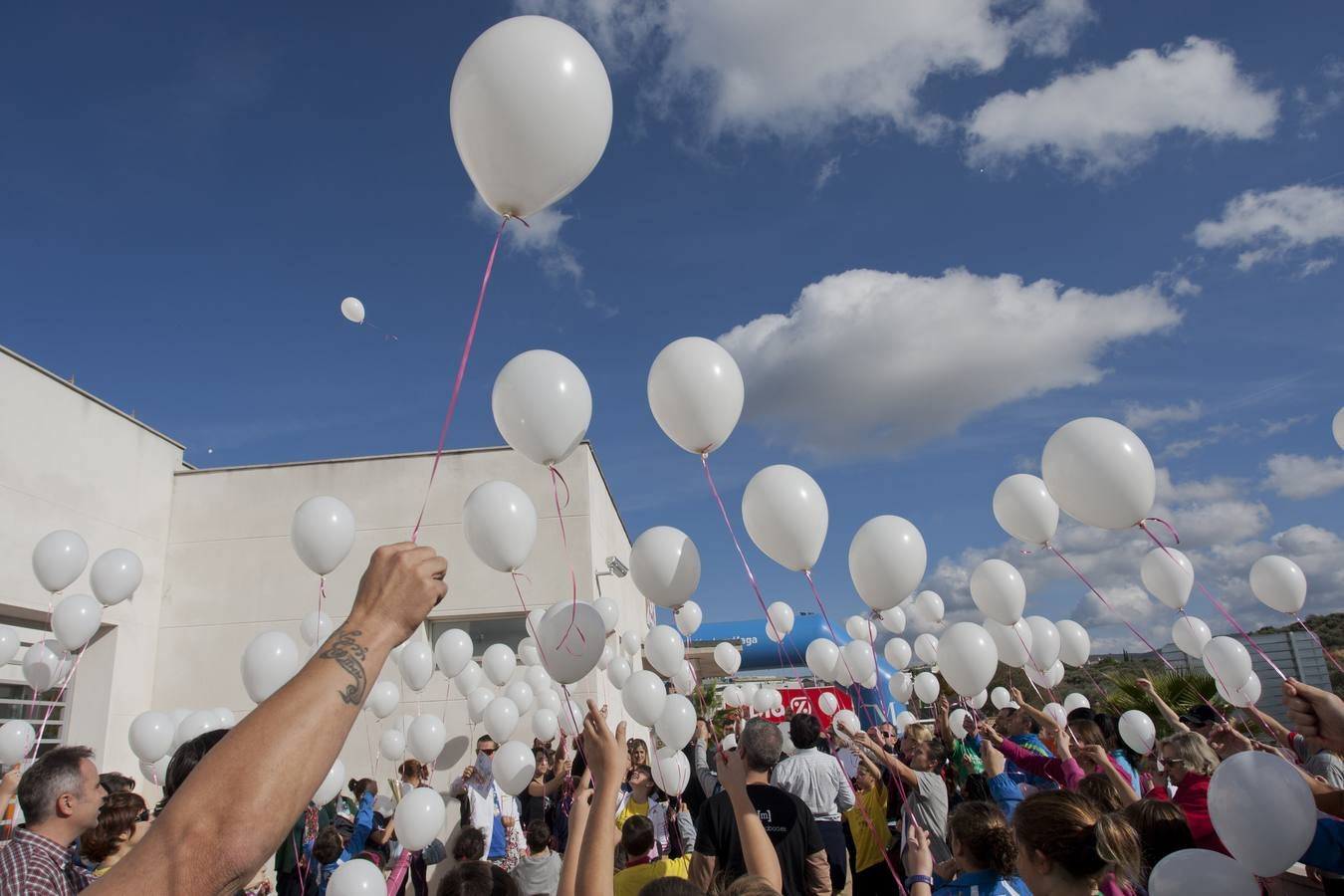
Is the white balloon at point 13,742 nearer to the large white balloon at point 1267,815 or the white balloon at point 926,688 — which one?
the large white balloon at point 1267,815

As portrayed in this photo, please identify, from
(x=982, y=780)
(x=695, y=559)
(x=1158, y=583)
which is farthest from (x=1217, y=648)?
(x=695, y=559)

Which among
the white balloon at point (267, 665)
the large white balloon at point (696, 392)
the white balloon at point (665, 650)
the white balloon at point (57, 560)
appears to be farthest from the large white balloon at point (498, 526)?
the white balloon at point (57, 560)

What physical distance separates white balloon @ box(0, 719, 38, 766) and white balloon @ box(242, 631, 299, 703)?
9.77 feet

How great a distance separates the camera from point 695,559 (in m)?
5.32

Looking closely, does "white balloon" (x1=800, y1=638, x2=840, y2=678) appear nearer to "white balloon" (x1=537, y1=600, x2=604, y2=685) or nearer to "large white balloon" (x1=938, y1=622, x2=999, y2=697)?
"large white balloon" (x1=938, y1=622, x2=999, y2=697)

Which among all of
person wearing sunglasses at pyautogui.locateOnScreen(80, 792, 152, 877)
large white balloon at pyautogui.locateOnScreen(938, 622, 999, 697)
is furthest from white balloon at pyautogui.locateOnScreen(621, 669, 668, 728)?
person wearing sunglasses at pyautogui.locateOnScreen(80, 792, 152, 877)

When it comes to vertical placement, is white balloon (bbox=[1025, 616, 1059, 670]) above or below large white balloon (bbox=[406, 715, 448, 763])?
above

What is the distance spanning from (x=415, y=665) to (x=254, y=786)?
9.61 m

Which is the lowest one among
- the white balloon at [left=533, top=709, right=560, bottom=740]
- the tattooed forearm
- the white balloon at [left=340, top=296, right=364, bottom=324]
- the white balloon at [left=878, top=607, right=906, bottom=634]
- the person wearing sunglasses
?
the person wearing sunglasses

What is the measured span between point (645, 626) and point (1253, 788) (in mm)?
17824

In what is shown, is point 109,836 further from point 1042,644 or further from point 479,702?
point 1042,644

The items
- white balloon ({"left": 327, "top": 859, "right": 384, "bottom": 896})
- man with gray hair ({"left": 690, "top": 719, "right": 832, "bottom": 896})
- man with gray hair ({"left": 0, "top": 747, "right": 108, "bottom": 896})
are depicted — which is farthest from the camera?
man with gray hair ({"left": 690, "top": 719, "right": 832, "bottom": 896})

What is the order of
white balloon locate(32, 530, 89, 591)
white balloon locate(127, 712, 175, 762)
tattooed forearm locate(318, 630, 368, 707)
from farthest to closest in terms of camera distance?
white balloon locate(32, 530, 89, 591)
white balloon locate(127, 712, 175, 762)
tattooed forearm locate(318, 630, 368, 707)

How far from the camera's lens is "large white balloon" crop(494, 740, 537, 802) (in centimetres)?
687
